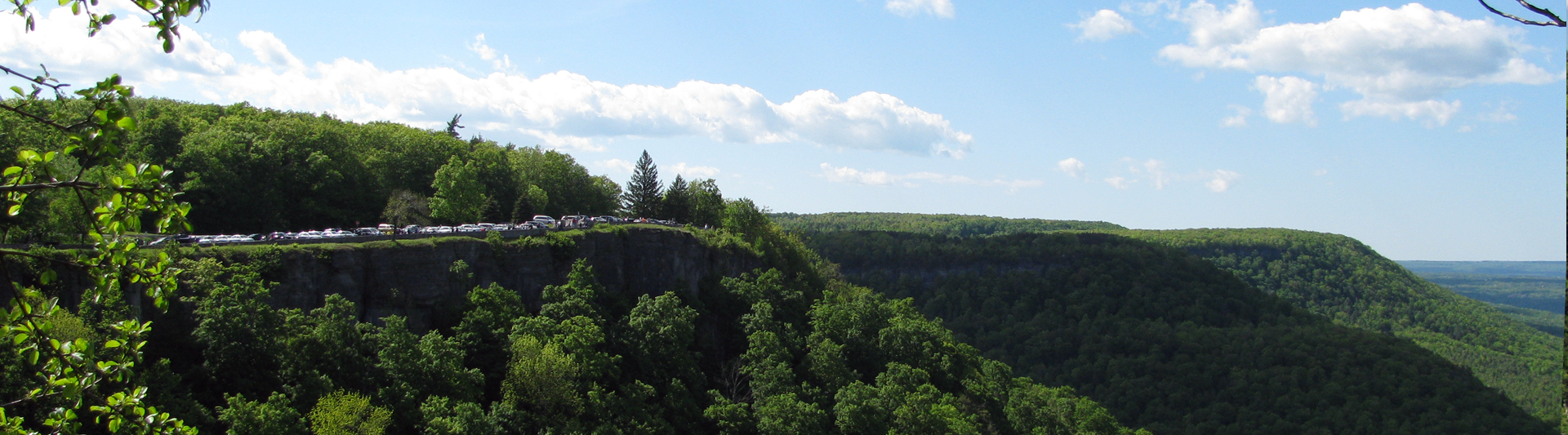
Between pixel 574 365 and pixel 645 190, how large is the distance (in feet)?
138

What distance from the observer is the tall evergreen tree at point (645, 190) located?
84.1 m

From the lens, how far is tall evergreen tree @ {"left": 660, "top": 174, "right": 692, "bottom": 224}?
84.8 meters

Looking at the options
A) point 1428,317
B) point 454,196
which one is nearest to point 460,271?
point 454,196

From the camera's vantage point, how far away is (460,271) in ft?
154

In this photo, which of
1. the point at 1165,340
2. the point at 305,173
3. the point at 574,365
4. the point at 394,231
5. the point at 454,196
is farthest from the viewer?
the point at 1165,340

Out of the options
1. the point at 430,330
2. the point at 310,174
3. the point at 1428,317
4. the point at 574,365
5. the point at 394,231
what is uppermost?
the point at 310,174

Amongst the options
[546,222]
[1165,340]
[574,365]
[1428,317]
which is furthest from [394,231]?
[1428,317]

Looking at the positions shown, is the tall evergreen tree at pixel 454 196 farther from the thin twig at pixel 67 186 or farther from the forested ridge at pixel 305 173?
the thin twig at pixel 67 186

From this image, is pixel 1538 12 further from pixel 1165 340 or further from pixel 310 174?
pixel 1165 340

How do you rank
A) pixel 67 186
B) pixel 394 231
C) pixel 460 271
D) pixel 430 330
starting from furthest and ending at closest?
1. pixel 394 231
2. pixel 460 271
3. pixel 430 330
4. pixel 67 186

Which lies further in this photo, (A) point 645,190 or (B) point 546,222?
Result: (A) point 645,190

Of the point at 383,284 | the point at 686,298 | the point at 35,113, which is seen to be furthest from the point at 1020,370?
the point at 35,113

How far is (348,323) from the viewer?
39.8 metres

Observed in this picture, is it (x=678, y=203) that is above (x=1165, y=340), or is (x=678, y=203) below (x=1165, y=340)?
above
